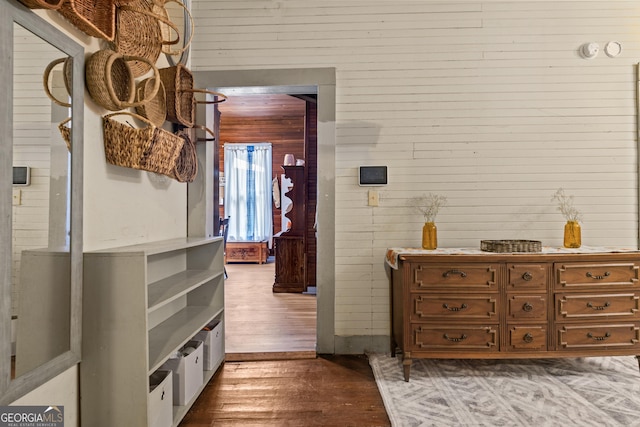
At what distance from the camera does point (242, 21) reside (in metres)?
3.19

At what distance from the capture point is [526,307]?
8.30ft

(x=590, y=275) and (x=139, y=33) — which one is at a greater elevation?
(x=139, y=33)

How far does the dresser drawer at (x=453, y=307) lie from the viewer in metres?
2.54

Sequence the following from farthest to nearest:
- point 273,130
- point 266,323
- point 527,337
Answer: point 273,130
point 266,323
point 527,337

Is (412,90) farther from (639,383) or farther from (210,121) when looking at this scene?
(639,383)

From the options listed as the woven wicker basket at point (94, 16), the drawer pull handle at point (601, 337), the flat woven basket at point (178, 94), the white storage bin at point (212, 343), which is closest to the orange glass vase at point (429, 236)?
the drawer pull handle at point (601, 337)

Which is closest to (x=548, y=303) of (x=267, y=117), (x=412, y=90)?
(x=412, y=90)

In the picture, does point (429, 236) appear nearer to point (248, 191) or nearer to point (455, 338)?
point (455, 338)

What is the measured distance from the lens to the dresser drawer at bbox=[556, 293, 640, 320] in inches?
100.0

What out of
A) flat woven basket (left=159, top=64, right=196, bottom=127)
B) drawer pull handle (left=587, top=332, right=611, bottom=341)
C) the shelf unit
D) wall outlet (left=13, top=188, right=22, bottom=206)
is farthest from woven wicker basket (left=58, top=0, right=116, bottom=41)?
drawer pull handle (left=587, top=332, right=611, bottom=341)

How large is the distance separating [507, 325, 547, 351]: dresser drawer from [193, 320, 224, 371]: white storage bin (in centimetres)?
209

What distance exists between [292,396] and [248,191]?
6.25m

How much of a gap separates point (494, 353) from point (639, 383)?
1029 millimetres

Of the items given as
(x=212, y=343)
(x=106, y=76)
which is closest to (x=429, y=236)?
(x=212, y=343)
